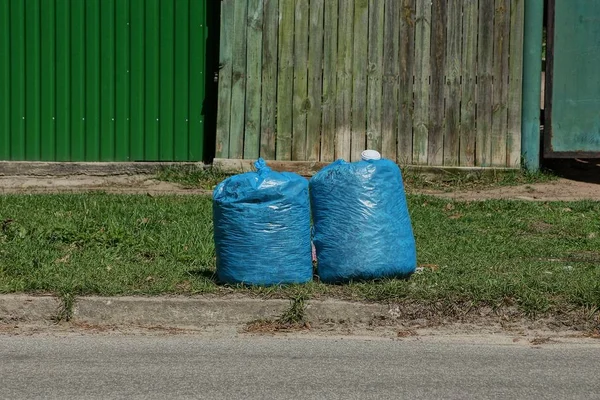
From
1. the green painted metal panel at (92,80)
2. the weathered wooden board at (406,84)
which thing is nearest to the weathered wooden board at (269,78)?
the weathered wooden board at (406,84)

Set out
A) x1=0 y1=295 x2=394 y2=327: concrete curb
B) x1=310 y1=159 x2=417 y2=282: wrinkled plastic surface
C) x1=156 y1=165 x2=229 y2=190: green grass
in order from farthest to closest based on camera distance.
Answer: x1=156 y1=165 x2=229 y2=190: green grass < x1=310 y1=159 x2=417 y2=282: wrinkled plastic surface < x1=0 y1=295 x2=394 y2=327: concrete curb

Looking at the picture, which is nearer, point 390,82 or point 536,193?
point 536,193

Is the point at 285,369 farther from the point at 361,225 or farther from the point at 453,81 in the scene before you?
the point at 453,81

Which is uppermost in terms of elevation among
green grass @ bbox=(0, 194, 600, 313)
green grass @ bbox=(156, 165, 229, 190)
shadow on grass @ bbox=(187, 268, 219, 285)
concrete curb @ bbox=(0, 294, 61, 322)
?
green grass @ bbox=(156, 165, 229, 190)

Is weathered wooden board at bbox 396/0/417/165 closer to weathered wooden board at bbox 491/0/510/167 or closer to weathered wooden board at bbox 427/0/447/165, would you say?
weathered wooden board at bbox 427/0/447/165

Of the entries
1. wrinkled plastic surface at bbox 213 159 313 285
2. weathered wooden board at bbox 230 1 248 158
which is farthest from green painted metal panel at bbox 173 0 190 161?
wrinkled plastic surface at bbox 213 159 313 285

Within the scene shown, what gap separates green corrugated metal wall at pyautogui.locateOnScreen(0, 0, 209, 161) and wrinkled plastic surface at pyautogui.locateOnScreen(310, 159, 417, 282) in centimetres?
517

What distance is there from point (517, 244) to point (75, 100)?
571 centimetres

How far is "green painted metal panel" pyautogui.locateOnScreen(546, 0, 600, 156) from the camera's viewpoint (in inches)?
470

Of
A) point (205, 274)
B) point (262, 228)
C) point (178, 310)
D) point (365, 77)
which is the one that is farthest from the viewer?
point (365, 77)

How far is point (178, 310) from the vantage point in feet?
22.9

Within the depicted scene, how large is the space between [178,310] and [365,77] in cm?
576

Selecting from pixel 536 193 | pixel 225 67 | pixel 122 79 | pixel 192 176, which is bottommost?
pixel 536 193

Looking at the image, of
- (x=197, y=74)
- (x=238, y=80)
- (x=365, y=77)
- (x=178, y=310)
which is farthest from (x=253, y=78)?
(x=178, y=310)
